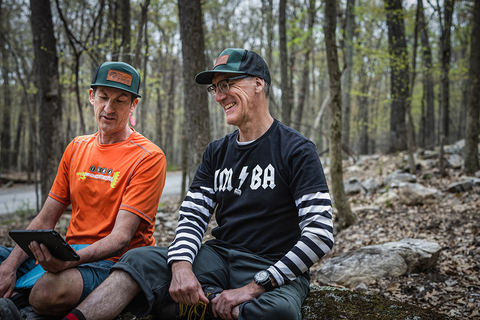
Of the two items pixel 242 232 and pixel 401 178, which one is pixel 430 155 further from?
pixel 242 232

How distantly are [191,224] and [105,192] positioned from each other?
74cm

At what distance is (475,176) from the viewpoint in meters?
7.50

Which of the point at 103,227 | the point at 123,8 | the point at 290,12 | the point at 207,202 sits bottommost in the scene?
the point at 103,227

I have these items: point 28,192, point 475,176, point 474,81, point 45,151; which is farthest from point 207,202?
point 28,192

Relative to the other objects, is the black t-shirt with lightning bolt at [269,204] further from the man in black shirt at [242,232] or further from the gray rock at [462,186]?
the gray rock at [462,186]

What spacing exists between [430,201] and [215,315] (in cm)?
609

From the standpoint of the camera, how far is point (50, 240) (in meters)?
1.78

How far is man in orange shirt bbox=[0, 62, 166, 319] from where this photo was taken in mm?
2144

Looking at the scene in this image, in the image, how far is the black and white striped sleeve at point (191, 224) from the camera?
2.05 metres

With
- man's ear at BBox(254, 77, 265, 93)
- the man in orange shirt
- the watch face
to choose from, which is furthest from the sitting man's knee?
man's ear at BBox(254, 77, 265, 93)

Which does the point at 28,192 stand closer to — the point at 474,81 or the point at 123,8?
the point at 123,8

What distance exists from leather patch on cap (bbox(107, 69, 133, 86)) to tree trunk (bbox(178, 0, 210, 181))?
390 cm

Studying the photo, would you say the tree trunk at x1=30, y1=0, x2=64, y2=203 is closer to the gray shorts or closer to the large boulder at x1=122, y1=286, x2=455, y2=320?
the gray shorts

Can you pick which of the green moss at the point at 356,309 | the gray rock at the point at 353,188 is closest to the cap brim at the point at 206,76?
the green moss at the point at 356,309
